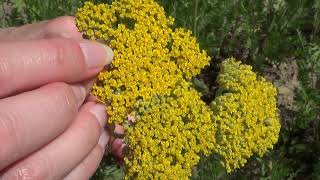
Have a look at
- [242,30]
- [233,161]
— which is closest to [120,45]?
[233,161]

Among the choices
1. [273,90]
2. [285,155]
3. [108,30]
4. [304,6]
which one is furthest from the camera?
[304,6]

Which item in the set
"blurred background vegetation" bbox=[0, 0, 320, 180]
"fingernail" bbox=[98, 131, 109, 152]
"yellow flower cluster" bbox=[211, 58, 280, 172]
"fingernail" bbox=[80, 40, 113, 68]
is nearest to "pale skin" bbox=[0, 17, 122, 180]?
"fingernail" bbox=[80, 40, 113, 68]

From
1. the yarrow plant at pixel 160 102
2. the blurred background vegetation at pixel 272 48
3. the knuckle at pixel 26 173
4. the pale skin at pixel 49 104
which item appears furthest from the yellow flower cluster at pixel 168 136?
the blurred background vegetation at pixel 272 48

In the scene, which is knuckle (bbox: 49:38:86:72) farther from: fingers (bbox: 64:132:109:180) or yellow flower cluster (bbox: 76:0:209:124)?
fingers (bbox: 64:132:109:180)

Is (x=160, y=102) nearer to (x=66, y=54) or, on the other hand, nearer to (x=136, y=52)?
(x=136, y=52)

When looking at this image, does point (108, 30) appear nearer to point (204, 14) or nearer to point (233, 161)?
point (233, 161)
